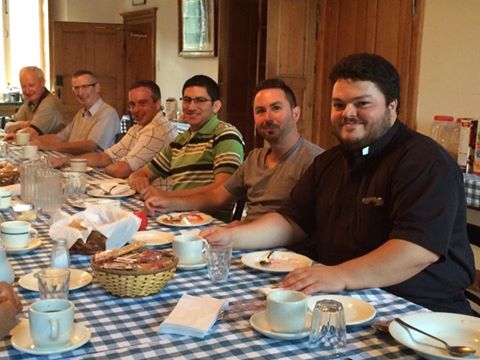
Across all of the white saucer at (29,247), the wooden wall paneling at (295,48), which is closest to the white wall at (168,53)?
the wooden wall paneling at (295,48)

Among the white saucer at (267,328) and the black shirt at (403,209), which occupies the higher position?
the black shirt at (403,209)

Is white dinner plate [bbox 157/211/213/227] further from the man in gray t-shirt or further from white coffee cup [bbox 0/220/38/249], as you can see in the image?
white coffee cup [bbox 0/220/38/249]

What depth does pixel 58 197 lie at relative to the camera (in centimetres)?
245

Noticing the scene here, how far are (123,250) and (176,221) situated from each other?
26.5 inches

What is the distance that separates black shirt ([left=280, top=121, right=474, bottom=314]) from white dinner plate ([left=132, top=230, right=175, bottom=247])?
450 mm

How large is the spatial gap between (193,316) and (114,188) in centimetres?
165

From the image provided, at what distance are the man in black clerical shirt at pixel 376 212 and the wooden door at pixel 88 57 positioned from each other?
7.06 meters

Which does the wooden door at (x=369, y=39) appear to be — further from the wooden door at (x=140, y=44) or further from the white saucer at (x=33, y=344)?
the wooden door at (x=140, y=44)

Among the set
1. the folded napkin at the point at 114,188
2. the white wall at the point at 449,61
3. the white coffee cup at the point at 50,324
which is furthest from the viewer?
the white wall at the point at 449,61

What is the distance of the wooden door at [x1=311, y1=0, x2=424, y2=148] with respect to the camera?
4.03 metres

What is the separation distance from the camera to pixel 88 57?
878 cm

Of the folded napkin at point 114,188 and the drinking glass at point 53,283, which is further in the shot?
the folded napkin at point 114,188

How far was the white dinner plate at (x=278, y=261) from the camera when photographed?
5.73 ft

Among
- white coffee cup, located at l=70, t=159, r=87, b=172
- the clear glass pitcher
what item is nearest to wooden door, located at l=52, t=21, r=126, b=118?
white coffee cup, located at l=70, t=159, r=87, b=172
